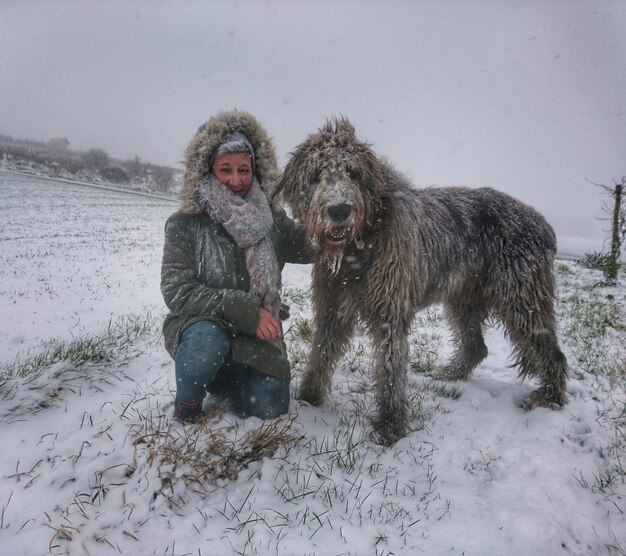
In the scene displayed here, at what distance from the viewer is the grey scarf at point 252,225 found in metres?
2.92

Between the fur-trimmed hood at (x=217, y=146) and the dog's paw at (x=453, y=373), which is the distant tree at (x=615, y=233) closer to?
the dog's paw at (x=453, y=373)

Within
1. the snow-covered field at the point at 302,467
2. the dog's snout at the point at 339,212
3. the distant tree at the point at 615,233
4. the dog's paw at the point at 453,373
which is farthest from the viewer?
the distant tree at the point at 615,233

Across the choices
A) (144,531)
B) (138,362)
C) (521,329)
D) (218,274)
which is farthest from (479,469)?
(138,362)

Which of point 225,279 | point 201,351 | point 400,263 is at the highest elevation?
point 400,263

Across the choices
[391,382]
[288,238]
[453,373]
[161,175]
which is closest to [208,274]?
[288,238]

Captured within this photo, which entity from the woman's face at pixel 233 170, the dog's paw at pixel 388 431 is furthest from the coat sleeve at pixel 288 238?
the dog's paw at pixel 388 431

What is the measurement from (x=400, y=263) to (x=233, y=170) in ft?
5.07

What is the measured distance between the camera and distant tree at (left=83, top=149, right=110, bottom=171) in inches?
1492

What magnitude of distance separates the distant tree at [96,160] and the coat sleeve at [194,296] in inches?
1645

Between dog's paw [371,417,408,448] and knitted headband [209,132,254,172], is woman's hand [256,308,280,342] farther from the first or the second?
knitted headband [209,132,254,172]

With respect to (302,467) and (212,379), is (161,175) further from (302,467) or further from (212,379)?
(302,467)

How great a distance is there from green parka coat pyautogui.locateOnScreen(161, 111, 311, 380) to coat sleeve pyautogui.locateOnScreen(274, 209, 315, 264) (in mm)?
135

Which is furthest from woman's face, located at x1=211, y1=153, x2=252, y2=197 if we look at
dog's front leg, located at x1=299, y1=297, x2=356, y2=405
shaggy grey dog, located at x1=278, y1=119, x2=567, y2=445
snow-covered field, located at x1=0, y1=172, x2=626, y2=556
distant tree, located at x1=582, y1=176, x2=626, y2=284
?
distant tree, located at x1=582, y1=176, x2=626, y2=284

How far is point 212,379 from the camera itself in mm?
2885
